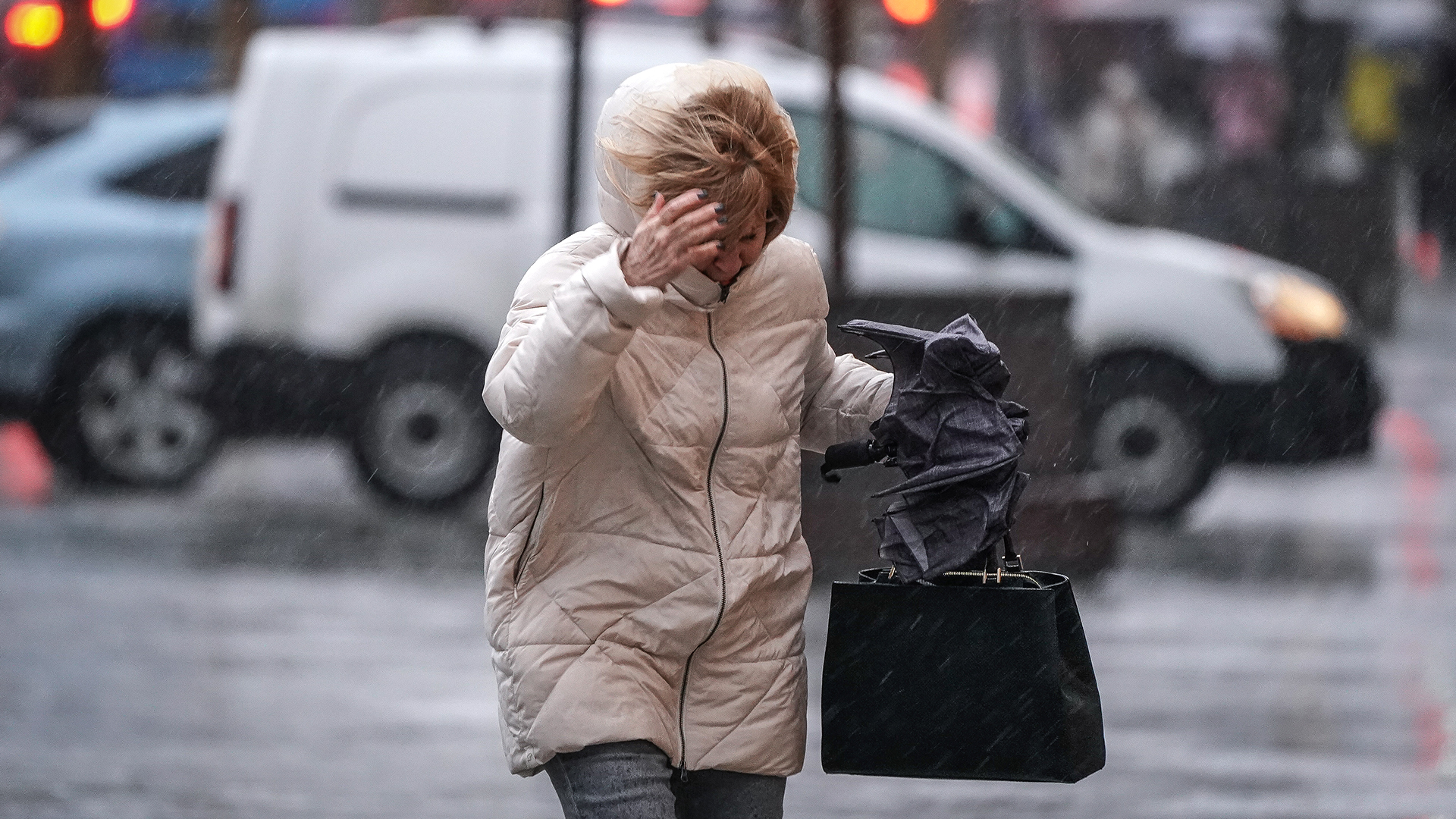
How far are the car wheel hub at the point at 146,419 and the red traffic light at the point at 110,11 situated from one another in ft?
21.4

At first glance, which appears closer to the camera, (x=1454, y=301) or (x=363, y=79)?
(x=363, y=79)

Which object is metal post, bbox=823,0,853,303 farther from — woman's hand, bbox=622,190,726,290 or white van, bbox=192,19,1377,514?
woman's hand, bbox=622,190,726,290

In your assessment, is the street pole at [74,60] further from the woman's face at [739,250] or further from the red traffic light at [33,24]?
the woman's face at [739,250]

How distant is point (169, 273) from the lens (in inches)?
446

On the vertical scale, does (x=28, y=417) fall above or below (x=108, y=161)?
below

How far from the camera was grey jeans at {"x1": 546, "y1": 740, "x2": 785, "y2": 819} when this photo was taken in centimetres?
297

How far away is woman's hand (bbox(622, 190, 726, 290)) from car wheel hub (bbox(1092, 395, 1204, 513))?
768 cm

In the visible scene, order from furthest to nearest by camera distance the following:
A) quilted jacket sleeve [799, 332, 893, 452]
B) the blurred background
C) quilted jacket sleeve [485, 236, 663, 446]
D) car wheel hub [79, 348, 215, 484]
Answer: car wheel hub [79, 348, 215, 484]
the blurred background
quilted jacket sleeve [799, 332, 893, 452]
quilted jacket sleeve [485, 236, 663, 446]

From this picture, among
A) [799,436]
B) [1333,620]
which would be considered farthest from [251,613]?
[799,436]

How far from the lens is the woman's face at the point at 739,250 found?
9.52 ft

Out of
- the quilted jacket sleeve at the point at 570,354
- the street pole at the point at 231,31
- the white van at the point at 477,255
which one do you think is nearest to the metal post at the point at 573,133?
the white van at the point at 477,255

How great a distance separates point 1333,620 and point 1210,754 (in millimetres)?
2217

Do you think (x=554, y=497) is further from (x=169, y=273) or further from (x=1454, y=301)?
(x=1454, y=301)

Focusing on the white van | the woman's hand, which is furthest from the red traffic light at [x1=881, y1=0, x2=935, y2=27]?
the woman's hand
